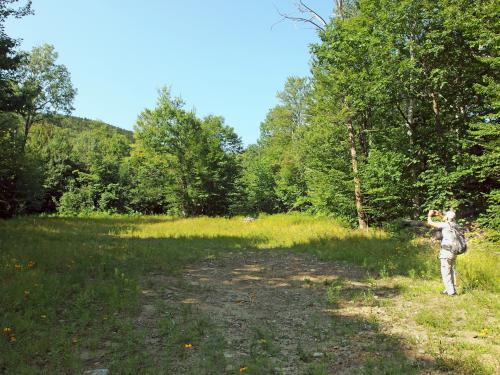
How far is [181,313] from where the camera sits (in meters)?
7.09

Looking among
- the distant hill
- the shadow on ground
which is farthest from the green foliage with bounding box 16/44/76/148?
the shadow on ground

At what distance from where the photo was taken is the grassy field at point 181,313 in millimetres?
5004

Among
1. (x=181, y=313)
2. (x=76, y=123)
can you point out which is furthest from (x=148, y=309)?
(x=76, y=123)

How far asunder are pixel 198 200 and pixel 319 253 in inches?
1004

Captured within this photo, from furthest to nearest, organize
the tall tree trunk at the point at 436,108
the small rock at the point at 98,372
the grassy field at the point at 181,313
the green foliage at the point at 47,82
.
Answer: the green foliage at the point at 47,82 < the tall tree trunk at the point at 436,108 < the grassy field at the point at 181,313 < the small rock at the point at 98,372

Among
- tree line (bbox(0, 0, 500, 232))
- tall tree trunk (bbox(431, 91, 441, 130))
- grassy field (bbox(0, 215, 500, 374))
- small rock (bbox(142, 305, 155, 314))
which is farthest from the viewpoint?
tall tree trunk (bbox(431, 91, 441, 130))

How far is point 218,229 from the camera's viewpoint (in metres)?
22.4

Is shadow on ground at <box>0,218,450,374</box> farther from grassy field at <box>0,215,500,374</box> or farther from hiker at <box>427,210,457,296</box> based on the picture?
hiker at <box>427,210,457,296</box>

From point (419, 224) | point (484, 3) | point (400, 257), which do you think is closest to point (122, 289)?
point (400, 257)

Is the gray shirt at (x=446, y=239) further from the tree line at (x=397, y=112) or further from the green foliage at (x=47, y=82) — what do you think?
the green foliage at (x=47, y=82)

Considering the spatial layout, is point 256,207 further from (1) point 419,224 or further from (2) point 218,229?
(1) point 419,224

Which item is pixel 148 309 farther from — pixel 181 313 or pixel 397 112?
pixel 397 112

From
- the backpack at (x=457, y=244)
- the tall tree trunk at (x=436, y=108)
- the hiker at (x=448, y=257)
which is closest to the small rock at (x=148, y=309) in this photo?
the hiker at (x=448, y=257)

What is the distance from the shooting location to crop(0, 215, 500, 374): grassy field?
5.00m
